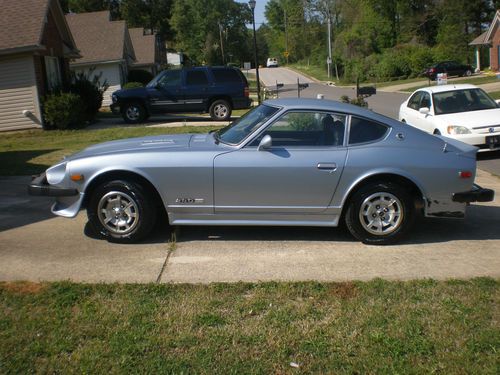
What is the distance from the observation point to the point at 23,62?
18.9 meters

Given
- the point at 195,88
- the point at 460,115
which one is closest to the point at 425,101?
the point at 460,115

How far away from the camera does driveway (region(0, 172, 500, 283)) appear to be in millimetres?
4859

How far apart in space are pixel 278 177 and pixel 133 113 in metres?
15.2

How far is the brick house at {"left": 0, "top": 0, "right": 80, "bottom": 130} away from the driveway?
44.9 feet

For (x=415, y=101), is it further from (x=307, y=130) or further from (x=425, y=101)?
(x=307, y=130)

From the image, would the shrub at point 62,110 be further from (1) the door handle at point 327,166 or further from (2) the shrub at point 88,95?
(1) the door handle at point 327,166

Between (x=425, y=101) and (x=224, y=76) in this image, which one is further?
(x=224, y=76)

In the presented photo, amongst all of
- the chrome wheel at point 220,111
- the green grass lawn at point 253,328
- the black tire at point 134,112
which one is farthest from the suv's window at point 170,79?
the green grass lawn at point 253,328

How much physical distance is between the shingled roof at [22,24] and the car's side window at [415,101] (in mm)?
12149

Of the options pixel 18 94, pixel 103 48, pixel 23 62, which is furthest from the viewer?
pixel 103 48

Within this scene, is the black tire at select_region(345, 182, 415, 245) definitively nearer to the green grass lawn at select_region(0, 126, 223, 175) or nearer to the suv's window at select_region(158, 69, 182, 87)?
the green grass lawn at select_region(0, 126, 223, 175)

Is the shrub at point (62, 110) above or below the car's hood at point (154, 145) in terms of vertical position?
above

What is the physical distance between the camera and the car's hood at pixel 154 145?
570 centimetres

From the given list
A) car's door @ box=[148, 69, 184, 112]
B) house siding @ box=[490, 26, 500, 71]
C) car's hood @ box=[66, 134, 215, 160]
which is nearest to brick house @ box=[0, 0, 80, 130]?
car's door @ box=[148, 69, 184, 112]
